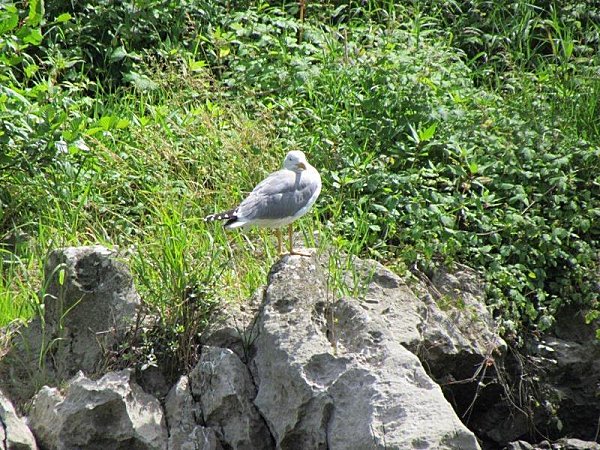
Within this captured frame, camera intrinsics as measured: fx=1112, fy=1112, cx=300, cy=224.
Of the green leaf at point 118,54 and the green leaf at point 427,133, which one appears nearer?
the green leaf at point 427,133

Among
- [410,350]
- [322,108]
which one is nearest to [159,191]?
[322,108]

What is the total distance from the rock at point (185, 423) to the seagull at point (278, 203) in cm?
97

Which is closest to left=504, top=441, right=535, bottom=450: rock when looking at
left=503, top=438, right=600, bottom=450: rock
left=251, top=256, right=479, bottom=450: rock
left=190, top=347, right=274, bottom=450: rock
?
left=503, top=438, right=600, bottom=450: rock

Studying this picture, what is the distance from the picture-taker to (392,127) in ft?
25.2

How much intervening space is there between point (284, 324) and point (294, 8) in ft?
13.7

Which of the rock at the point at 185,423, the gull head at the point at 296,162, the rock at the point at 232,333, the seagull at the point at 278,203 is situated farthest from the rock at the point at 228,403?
the gull head at the point at 296,162

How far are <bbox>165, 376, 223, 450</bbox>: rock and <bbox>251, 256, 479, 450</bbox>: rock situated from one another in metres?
0.31

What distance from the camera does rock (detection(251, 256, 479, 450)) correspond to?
5.21 meters

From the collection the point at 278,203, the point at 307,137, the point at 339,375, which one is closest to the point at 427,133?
the point at 307,137

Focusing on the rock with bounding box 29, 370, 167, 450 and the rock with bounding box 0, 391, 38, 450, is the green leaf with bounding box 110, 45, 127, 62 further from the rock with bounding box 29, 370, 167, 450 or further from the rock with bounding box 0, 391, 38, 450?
the rock with bounding box 0, 391, 38, 450

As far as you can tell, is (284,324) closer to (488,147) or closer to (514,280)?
(514,280)

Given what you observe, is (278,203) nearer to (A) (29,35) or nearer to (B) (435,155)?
(B) (435,155)

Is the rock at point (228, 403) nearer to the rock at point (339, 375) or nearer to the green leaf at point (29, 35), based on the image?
the rock at point (339, 375)

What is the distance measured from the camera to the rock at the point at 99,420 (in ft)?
18.3
